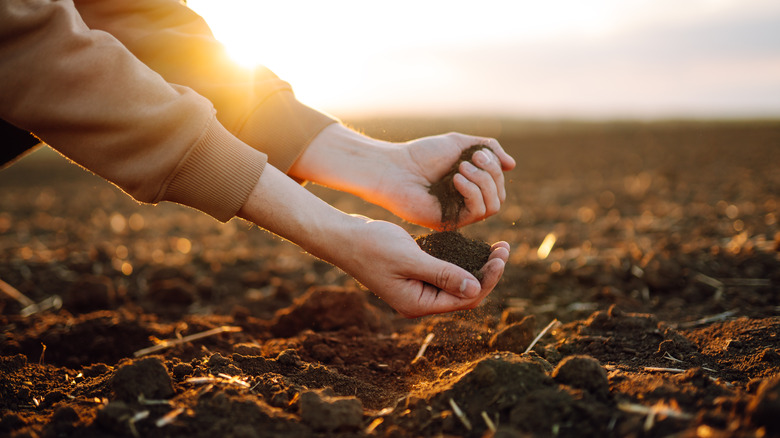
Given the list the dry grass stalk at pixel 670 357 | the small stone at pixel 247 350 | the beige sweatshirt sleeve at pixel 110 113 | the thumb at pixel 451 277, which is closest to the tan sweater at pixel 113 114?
the beige sweatshirt sleeve at pixel 110 113

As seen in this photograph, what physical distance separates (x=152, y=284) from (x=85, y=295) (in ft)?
1.72

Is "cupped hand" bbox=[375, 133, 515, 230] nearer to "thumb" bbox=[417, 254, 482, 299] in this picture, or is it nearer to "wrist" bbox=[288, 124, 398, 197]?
"wrist" bbox=[288, 124, 398, 197]

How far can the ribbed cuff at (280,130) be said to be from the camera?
9.02 feet

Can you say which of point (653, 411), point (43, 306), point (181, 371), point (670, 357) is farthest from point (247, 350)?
point (43, 306)

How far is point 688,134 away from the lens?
56.3 feet

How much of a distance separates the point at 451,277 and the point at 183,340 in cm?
152

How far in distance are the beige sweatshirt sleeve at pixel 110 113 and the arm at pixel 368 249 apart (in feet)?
0.45

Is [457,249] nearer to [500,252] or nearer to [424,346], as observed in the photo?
[500,252]

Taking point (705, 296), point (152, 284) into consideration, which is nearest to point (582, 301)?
point (705, 296)

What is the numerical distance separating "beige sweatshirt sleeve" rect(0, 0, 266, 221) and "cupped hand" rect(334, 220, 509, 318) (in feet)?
1.78

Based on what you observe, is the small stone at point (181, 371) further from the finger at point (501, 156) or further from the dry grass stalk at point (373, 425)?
the finger at point (501, 156)

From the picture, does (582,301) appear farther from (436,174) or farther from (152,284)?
(152,284)

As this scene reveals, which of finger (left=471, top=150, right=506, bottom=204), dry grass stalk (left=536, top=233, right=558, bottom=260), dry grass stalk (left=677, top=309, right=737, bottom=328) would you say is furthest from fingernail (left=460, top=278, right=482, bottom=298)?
dry grass stalk (left=536, top=233, right=558, bottom=260)

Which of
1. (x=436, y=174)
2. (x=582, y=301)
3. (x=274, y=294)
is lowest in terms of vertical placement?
(x=274, y=294)
